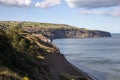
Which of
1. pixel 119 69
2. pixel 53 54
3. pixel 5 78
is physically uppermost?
pixel 5 78

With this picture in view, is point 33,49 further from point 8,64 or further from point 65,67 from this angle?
point 8,64

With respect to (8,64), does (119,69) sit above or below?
below

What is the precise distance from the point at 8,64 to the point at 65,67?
38.1 meters

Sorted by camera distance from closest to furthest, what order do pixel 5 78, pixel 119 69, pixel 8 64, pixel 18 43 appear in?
pixel 5 78, pixel 8 64, pixel 18 43, pixel 119 69

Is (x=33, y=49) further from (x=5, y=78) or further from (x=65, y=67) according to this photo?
(x=5, y=78)

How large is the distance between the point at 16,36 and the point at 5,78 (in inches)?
1087

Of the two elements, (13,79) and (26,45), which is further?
(26,45)

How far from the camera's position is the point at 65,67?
60.1 m

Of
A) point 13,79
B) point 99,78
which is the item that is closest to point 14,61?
point 13,79

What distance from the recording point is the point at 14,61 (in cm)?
2427

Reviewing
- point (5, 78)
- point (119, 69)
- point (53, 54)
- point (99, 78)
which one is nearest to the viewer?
point (5, 78)

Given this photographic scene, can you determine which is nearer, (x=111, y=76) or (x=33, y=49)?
(x=33, y=49)

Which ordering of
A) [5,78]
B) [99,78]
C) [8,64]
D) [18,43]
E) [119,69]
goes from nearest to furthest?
[5,78], [8,64], [18,43], [99,78], [119,69]

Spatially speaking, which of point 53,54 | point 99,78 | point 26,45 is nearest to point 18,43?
point 26,45
